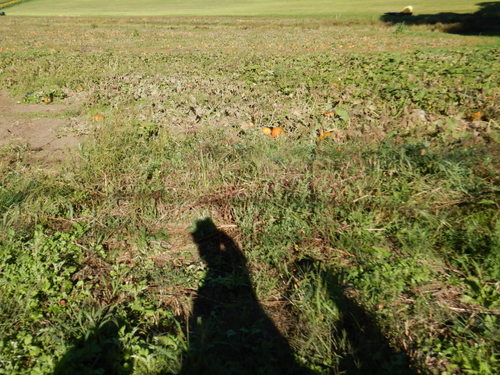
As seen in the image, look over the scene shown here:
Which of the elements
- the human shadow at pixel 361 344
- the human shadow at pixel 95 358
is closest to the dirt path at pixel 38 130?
the human shadow at pixel 95 358

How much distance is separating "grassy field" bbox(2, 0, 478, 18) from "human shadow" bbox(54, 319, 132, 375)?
114 ft

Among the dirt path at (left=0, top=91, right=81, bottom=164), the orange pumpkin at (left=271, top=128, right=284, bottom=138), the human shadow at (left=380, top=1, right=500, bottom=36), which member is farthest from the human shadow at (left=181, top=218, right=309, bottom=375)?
the human shadow at (left=380, top=1, right=500, bottom=36)

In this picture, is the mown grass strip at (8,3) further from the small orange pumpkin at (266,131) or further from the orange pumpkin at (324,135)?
the orange pumpkin at (324,135)

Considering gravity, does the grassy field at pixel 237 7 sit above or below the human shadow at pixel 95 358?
above

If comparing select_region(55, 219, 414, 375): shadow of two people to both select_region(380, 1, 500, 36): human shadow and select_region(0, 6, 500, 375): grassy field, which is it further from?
select_region(380, 1, 500, 36): human shadow

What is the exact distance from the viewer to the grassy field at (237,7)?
35.6 metres

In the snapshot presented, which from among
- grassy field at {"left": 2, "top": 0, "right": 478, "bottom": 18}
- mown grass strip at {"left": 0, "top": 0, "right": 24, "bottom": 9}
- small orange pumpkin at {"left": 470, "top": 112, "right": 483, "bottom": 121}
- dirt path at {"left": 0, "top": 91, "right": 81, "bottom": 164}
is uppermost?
mown grass strip at {"left": 0, "top": 0, "right": 24, "bottom": 9}

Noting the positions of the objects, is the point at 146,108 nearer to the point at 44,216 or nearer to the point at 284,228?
the point at 44,216

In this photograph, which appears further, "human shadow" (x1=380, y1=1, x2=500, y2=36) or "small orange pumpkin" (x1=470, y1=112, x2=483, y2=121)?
"human shadow" (x1=380, y1=1, x2=500, y2=36)

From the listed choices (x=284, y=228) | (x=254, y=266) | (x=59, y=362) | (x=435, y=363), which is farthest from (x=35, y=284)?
(x=435, y=363)

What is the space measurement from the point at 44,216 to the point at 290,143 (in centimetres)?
311

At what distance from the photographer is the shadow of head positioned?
10.8ft

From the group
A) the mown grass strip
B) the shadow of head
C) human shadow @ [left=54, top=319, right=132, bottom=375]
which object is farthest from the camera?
the mown grass strip

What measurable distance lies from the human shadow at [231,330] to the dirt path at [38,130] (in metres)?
3.27
